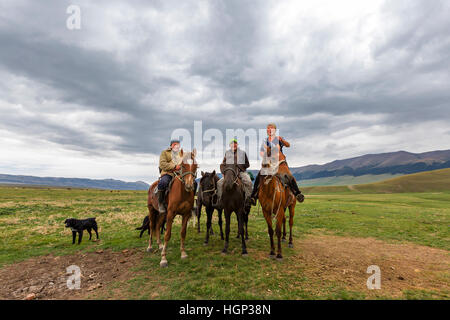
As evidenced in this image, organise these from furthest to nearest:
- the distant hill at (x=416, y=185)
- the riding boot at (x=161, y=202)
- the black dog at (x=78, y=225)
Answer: the distant hill at (x=416, y=185) → the black dog at (x=78, y=225) → the riding boot at (x=161, y=202)

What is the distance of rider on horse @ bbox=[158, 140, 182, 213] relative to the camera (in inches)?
327

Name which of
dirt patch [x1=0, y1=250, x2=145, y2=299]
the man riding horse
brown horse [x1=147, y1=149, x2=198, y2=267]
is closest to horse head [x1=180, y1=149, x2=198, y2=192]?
brown horse [x1=147, y1=149, x2=198, y2=267]

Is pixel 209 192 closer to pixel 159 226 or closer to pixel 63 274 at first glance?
pixel 159 226

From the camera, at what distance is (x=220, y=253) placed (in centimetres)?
854

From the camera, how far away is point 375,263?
7.67 metres

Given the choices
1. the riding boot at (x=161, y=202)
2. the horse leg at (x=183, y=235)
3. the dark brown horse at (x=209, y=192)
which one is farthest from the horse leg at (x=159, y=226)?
the dark brown horse at (x=209, y=192)

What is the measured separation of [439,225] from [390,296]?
50.5 ft

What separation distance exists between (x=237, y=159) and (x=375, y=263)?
7.06 meters

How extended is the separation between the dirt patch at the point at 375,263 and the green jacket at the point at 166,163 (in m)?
6.58

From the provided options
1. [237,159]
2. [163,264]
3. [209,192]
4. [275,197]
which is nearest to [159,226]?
[163,264]

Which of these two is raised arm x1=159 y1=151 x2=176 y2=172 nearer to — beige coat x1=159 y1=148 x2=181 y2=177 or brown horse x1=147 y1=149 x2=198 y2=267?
beige coat x1=159 y1=148 x2=181 y2=177

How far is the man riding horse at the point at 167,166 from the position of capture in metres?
8.30

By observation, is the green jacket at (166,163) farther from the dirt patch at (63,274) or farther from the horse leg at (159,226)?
the dirt patch at (63,274)
